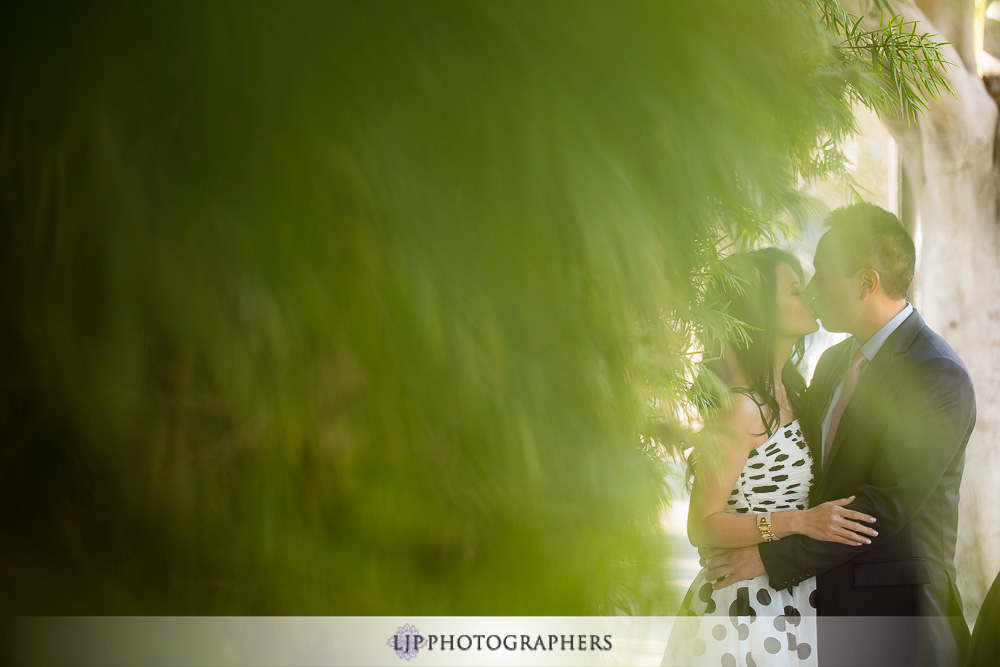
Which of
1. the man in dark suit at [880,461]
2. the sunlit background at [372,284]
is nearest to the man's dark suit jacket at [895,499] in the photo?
the man in dark suit at [880,461]

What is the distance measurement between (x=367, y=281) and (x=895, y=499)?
597 mm

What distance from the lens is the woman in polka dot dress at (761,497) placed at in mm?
762

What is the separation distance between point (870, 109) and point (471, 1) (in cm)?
46

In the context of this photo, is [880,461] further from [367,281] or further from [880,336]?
[367,281]

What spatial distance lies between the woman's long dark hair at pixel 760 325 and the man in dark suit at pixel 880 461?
31 millimetres

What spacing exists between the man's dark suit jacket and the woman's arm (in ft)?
0.04

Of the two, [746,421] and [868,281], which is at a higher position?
[868,281]

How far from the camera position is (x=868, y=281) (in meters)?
0.79

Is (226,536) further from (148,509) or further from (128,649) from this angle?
(128,649)

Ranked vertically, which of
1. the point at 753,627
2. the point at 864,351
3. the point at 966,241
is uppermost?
the point at 966,241

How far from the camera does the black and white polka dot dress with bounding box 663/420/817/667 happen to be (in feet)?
2.55

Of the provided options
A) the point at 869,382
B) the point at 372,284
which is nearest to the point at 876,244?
the point at 869,382

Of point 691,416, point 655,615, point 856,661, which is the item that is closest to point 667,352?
point 691,416

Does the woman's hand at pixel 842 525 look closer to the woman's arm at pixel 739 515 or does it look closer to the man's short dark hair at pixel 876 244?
the woman's arm at pixel 739 515
